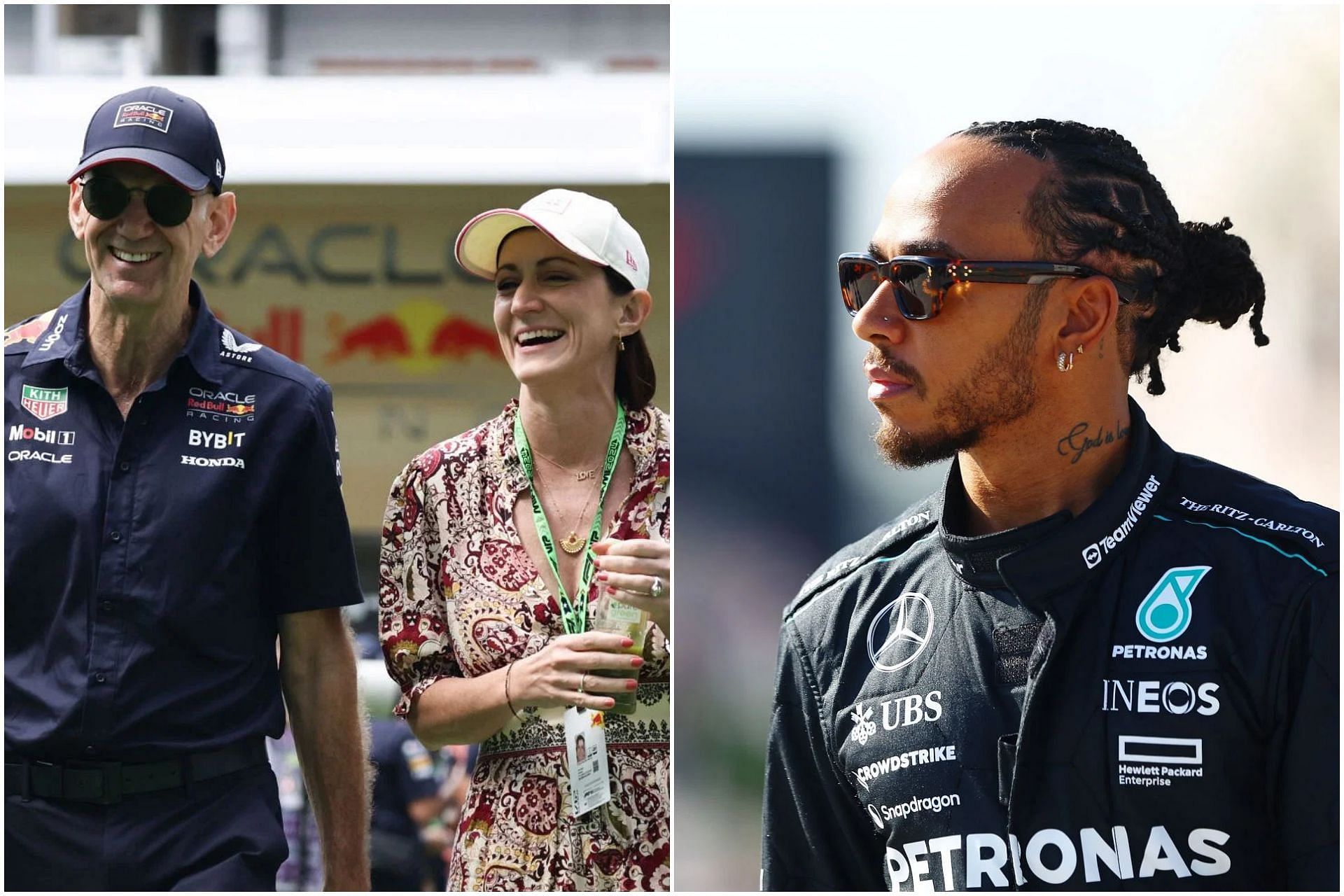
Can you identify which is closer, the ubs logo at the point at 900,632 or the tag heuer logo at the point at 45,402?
the ubs logo at the point at 900,632

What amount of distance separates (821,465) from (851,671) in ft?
1.96

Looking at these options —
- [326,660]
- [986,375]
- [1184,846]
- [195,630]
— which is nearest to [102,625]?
[195,630]

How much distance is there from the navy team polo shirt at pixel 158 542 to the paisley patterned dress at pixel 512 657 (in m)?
0.16

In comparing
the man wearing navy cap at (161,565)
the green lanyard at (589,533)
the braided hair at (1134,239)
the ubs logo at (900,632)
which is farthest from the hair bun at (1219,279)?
the man wearing navy cap at (161,565)

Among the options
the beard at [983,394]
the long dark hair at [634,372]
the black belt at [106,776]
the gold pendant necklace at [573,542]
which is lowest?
the black belt at [106,776]

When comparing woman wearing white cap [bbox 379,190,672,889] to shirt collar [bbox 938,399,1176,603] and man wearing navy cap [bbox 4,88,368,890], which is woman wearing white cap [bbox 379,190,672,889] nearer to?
man wearing navy cap [bbox 4,88,368,890]

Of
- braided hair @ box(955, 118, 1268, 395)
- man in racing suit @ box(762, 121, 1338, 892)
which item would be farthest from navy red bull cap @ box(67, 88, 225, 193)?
braided hair @ box(955, 118, 1268, 395)

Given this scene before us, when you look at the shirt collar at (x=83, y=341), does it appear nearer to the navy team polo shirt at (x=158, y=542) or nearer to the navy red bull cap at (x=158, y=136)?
the navy team polo shirt at (x=158, y=542)

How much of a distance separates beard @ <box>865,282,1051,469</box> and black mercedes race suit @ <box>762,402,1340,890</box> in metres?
0.11

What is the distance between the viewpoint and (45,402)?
3.28m

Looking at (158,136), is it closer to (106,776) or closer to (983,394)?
(106,776)

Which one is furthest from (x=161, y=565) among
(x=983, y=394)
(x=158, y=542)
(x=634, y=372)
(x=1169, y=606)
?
(x=1169, y=606)

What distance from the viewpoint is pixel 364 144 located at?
3639 millimetres

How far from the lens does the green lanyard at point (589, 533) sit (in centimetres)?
329
